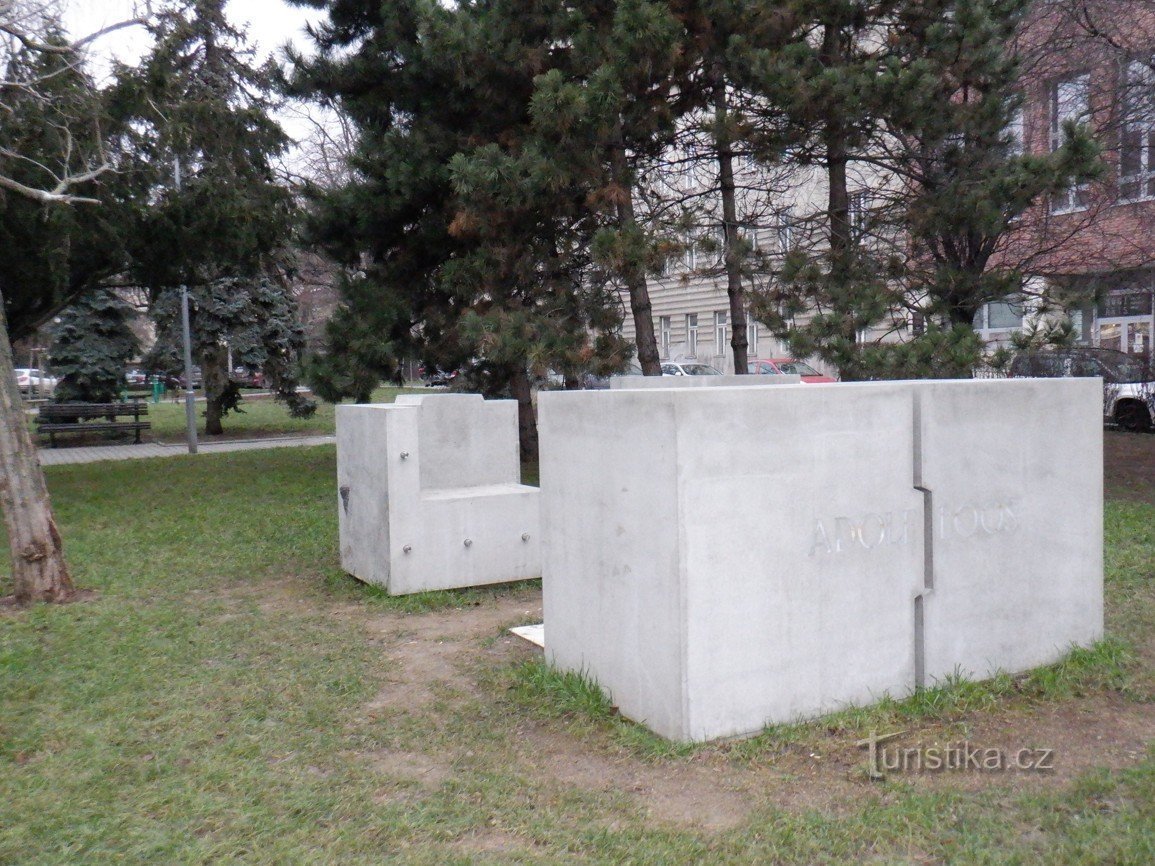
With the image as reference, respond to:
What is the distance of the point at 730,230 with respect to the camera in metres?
13.0

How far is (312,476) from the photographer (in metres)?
16.2

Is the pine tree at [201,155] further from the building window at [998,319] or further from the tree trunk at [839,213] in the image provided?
the building window at [998,319]

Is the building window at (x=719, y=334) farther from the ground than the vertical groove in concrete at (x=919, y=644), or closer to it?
farther from the ground

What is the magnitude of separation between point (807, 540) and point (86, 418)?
85.9 feet

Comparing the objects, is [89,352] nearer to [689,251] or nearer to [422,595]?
[689,251]

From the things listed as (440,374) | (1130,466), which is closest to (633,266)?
(1130,466)

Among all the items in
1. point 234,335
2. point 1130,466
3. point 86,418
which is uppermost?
point 234,335

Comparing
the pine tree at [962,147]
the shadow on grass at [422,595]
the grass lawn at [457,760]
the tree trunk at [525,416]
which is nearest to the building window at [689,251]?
the pine tree at [962,147]

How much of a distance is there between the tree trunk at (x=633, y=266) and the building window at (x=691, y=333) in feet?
83.9

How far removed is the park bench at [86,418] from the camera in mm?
24781

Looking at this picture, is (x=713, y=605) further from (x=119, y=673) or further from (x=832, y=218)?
(x=832, y=218)

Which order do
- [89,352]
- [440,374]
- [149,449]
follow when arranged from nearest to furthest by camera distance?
[440,374] < [149,449] < [89,352]

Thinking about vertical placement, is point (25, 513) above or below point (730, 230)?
below

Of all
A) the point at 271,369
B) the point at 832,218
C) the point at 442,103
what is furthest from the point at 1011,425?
the point at 271,369
